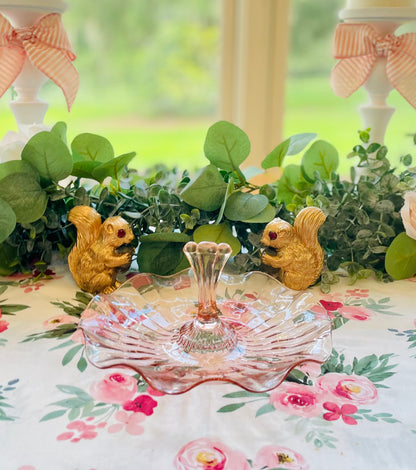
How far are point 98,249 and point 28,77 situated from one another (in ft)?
1.06

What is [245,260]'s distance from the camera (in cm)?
72

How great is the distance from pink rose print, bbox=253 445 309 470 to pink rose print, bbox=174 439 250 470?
0.01m

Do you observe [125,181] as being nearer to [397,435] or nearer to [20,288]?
[20,288]

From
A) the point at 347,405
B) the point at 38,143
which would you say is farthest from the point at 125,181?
the point at 347,405

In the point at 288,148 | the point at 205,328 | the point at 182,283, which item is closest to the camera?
the point at 205,328

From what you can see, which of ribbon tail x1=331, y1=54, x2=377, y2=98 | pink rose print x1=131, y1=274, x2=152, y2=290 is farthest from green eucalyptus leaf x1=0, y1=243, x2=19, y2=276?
ribbon tail x1=331, y1=54, x2=377, y2=98

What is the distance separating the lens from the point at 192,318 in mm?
620

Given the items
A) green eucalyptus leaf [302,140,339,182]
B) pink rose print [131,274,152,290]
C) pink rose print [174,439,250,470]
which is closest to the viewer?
pink rose print [174,439,250,470]

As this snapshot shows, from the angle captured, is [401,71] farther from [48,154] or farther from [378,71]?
[48,154]

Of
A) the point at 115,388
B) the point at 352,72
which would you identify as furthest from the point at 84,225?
the point at 352,72

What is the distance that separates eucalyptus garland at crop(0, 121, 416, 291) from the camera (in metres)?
0.70

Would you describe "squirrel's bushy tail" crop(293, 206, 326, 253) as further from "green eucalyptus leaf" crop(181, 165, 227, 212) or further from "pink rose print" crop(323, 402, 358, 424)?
"pink rose print" crop(323, 402, 358, 424)

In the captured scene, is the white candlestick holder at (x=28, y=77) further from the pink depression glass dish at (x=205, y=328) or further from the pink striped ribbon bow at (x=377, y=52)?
the pink striped ribbon bow at (x=377, y=52)

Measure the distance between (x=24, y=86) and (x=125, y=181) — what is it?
0.23 m
